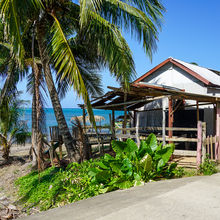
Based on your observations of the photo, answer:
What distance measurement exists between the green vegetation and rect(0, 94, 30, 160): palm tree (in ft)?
20.6

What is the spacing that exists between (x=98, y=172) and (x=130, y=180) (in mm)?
847

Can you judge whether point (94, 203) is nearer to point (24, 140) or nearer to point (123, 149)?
point (123, 149)

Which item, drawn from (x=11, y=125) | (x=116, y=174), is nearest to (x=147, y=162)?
(x=116, y=174)

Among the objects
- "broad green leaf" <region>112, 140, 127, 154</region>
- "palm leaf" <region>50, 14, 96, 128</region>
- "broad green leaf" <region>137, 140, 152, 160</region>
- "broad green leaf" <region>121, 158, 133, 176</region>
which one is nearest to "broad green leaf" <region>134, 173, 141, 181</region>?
"broad green leaf" <region>121, 158, 133, 176</region>

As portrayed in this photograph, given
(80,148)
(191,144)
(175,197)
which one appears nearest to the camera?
(175,197)

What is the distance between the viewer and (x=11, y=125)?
1353 cm

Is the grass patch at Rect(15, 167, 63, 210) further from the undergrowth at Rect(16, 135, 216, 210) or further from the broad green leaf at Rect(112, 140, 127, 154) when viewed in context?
the broad green leaf at Rect(112, 140, 127, 154)

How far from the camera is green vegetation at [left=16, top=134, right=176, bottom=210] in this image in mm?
6090

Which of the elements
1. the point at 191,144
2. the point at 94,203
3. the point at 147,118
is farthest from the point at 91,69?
the point at 94,203

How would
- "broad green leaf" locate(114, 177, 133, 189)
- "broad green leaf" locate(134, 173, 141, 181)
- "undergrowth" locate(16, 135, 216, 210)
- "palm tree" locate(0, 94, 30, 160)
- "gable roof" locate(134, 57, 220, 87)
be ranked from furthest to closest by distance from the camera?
"palm tree" locate(0, 94, 30, 160), "gable roof" locate(134, 57, 220, 87), "undergrowth" locate(16, 135, 216, 210), "broad green leaf" locate(134, 173, 141, 181), "broad green leaf" locate(114, 177, 133, 189)

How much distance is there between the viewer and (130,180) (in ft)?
20.2

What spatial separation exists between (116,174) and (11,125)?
904 cm

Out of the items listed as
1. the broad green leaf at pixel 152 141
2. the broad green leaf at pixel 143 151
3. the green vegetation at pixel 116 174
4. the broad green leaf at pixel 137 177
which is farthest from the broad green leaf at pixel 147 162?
the broad green leaf at pixel 152 141

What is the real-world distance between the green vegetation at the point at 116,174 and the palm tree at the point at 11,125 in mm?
6290
